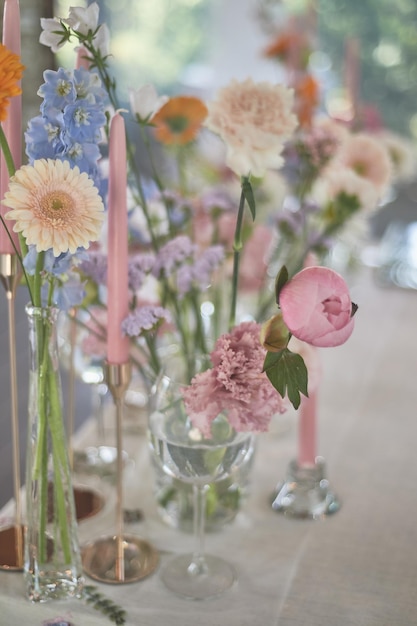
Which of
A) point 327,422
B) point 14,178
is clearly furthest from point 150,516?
point 14,178

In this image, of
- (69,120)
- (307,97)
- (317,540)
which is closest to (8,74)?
(69,120)

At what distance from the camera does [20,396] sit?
2242mm

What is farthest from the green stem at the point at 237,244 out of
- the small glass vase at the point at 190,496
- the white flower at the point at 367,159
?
the white flower at the point at 367,159

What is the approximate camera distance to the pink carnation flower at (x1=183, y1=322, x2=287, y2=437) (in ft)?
2.29

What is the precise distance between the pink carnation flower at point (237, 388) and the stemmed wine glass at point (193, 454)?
50 millimetres

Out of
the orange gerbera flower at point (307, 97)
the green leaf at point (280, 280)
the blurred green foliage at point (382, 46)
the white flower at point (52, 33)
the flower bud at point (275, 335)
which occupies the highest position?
the blurred green foliage at point (382, 46)

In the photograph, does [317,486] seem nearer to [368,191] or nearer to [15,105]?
[368,191]

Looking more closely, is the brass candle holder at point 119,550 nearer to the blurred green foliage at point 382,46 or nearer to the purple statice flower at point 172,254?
the purple statice flower at point 172,254

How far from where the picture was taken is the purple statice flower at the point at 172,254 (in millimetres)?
855

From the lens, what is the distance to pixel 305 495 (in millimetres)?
994

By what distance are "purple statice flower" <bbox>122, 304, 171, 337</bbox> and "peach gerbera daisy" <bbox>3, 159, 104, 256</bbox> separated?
0.12 m

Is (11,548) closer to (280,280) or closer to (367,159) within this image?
(280,280)

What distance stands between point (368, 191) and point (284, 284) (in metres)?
0.42

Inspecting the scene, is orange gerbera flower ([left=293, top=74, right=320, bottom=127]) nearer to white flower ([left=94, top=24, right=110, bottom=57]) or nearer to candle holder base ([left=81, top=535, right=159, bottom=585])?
white flower ([left=94, top=24, right=110, bottom=57])
